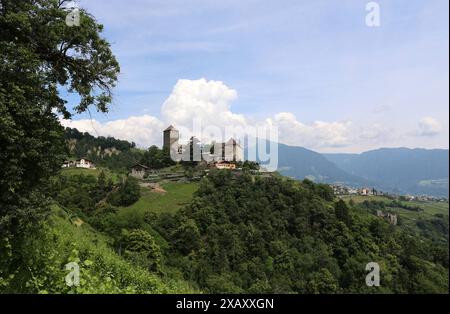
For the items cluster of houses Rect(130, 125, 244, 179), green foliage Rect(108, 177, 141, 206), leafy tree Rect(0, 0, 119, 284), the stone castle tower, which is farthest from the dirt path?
leafy tree Rect(0, 0, 119, 284)

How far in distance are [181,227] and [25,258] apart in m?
73.6

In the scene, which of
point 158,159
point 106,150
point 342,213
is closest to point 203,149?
point 158,159

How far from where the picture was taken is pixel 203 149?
407 feet

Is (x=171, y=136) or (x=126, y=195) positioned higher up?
(x=171, y=136)

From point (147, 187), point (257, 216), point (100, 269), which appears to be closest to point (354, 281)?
point (257, 216)

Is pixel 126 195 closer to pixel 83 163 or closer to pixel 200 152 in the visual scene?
pixel 200 152

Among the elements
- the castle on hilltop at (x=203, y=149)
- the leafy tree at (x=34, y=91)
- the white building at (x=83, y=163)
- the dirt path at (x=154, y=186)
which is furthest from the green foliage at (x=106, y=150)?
the leafy tree at (x=34, y=91)

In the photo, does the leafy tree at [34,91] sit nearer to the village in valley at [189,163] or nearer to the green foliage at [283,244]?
the green foliage at [283,244]

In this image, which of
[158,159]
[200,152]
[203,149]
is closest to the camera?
[200,152]

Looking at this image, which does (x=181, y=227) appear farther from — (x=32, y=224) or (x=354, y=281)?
(x=32, y=224)

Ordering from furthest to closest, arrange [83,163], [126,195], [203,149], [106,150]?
[106,150] < [83,163] < [203,149] < [126,195]

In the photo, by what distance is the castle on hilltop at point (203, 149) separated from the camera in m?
113
